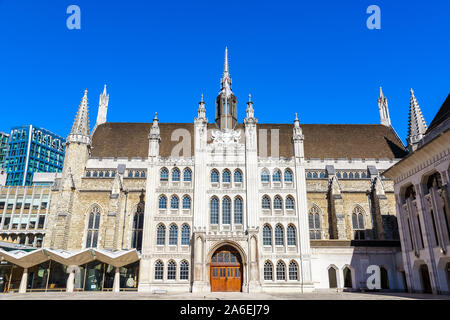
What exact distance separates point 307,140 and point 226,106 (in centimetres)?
1382

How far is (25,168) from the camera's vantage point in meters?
116

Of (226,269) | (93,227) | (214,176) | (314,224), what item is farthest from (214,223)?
(93,227)

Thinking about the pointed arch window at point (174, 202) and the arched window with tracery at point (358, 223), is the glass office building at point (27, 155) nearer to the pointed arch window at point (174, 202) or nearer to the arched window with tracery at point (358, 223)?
the pointed arch window at point (174, 202)

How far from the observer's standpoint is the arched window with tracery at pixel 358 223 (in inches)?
1576

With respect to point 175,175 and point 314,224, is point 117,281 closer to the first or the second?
point 175,175

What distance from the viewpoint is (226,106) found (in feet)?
140

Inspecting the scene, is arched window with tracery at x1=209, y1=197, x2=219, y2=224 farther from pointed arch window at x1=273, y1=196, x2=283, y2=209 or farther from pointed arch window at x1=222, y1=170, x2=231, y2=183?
pointed arch window at x1=273, y1=196, x2=283, y2=209

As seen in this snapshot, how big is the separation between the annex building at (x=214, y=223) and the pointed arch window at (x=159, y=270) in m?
0.14

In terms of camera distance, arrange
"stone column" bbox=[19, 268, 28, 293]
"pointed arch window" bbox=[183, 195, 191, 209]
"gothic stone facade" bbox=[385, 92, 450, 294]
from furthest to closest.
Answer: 1. "pointed arch window" bbox=[183, 195, 191, 209]
2. "stone column" bbox=[19, 268, 28, 293]
3. "gothic stone facade" bbox=[385, 92, 450, 294]

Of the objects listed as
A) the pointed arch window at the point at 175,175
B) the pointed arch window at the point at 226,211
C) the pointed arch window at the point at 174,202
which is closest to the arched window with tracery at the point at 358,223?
the pointed arch window at the point at 226,211

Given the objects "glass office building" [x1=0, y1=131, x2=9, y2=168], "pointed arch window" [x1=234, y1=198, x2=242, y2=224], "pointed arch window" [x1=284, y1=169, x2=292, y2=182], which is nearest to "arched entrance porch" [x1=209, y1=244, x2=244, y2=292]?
"pointed arch window" [x1=234, y1=198, x2=242, y2=224]

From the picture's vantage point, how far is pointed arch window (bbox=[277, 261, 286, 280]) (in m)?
32.2

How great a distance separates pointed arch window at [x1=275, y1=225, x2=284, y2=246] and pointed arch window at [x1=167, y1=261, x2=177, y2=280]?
31.9 ft

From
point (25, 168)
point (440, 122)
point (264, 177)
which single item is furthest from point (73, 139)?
point (25, 168)
